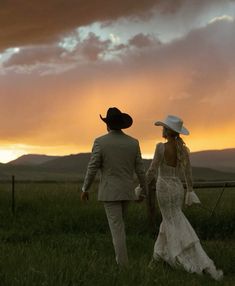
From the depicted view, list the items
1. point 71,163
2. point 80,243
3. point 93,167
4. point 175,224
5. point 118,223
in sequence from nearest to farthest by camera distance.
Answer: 1. point 93,167
2. point 118,223
3. point 175,224
4. point 80,243
5. point 71,163

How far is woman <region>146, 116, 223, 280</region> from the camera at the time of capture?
916cm

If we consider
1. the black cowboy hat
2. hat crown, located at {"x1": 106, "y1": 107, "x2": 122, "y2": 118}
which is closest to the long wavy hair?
the black cowboy hat

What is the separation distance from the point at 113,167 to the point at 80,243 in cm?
339

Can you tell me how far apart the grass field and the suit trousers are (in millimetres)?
195

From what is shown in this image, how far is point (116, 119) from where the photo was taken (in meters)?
8.91

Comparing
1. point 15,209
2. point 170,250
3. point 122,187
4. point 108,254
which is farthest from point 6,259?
point 15,209

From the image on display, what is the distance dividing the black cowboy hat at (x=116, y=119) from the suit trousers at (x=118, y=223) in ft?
3.64

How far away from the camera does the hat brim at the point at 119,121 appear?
29.2 ft

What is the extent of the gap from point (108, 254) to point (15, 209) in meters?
5.84

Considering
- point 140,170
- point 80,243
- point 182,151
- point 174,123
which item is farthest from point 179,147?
point 80,243

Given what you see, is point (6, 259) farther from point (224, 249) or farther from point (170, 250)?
point (224, 249)

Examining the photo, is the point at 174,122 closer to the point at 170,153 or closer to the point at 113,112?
the point at 170,153

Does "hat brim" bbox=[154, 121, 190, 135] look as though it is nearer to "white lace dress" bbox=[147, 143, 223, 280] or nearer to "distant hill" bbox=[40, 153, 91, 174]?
"white lace dress" bbox=[147, 143, 223, 280]

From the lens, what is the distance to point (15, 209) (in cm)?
1633
